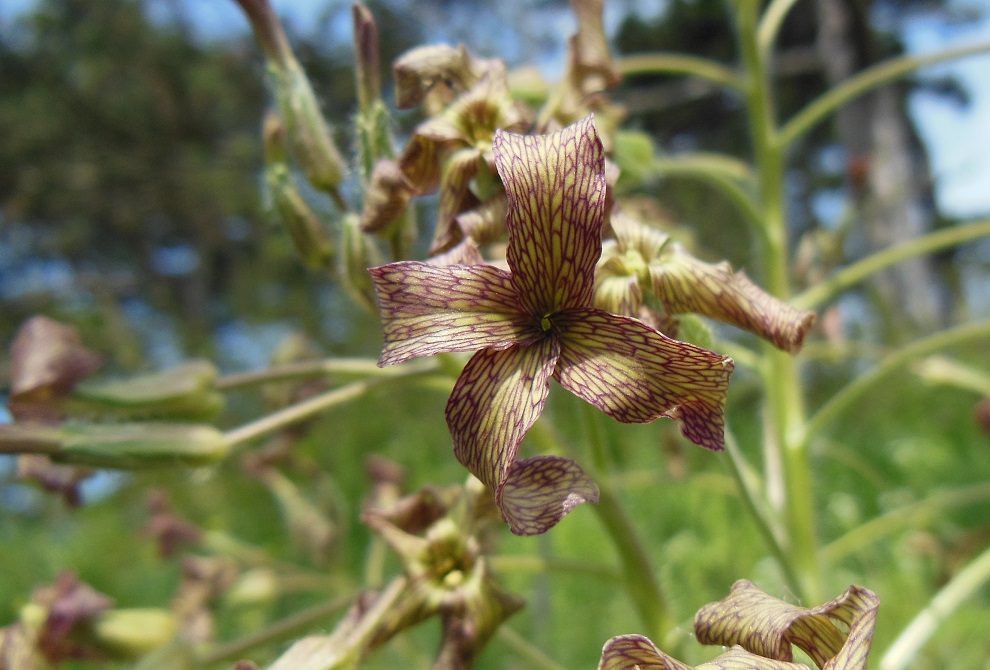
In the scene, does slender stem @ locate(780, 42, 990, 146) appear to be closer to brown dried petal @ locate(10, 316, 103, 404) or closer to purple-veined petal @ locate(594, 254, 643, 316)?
purple-veined petal @ locate(594, 254, 643, 316)

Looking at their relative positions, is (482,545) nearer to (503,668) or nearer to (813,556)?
(813,556)

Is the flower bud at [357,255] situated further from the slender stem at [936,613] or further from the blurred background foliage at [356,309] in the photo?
the slender stem at [936,613]

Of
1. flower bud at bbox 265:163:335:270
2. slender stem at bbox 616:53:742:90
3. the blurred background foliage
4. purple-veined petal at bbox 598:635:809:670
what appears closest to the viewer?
purple-veined petal at bbox 598:635:809:670

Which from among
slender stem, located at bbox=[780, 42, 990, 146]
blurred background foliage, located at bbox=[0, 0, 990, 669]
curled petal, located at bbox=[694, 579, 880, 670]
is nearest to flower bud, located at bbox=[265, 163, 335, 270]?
blurred background foliage, located at bbox=[0, 0, 990, 669]

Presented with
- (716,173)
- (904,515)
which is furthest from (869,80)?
(904,515)

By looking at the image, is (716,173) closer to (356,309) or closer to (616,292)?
(616,292)

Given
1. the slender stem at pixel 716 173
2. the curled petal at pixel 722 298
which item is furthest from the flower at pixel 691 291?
the slender stem at pixel 716 173

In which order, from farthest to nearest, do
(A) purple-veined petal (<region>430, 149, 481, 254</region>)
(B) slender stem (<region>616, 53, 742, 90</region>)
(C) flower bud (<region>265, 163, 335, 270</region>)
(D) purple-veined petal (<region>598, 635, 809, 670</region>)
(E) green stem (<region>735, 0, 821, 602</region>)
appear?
1. (B) slender stem (<region>616, 53, 742, 90</region>)
2. (E) green stem (<region>735, 0, 821, 602</region>)
3. (C) flower bud (<region>265, 163, 335, 270</region>)
4. (A) purple-veined petal (<region>430, 149, 481, 254</region>)
5. (D) purple-veined petal (<region>598, 635, 809, 670</region>)
